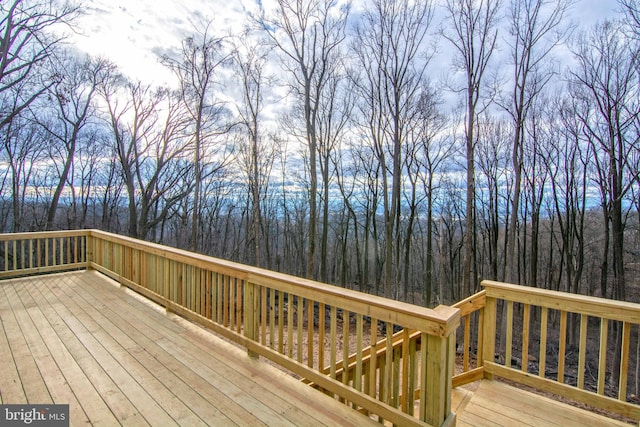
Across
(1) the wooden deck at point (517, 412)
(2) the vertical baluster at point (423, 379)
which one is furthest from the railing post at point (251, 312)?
(1) the wooden deck at point (517, 412)

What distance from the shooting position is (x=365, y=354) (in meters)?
3.77

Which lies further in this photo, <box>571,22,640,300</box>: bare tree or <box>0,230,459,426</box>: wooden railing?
<box>571,22,640,300</box>: bare tree

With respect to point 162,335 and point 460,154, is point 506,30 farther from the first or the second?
point 162,335

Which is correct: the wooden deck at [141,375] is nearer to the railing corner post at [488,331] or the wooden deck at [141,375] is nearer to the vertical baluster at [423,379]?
the vertical baluster at [423,379]

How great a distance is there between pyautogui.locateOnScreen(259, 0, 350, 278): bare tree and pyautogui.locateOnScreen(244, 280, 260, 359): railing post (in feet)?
29.7

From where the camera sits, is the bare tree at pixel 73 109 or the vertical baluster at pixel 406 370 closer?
the vertical baluster at pixel 406 370

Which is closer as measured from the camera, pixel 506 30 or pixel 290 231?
pixel 506 30

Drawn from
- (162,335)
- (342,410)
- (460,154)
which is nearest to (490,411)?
(342,410)

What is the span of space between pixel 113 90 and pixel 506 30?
15.6m

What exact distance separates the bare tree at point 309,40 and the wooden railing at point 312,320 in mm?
8159

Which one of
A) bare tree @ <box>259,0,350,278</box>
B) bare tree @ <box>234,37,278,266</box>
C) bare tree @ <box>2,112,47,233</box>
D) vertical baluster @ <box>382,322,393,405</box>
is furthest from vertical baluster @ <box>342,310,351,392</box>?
bare tree @ <box>2,112,47,233</box>

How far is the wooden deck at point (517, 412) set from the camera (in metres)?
2.19

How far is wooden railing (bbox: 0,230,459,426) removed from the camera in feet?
5.70

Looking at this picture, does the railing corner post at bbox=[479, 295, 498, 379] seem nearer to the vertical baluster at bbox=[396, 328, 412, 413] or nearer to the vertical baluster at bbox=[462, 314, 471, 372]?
the vertical baluster at bbox=[462, 314, 471, 372]
